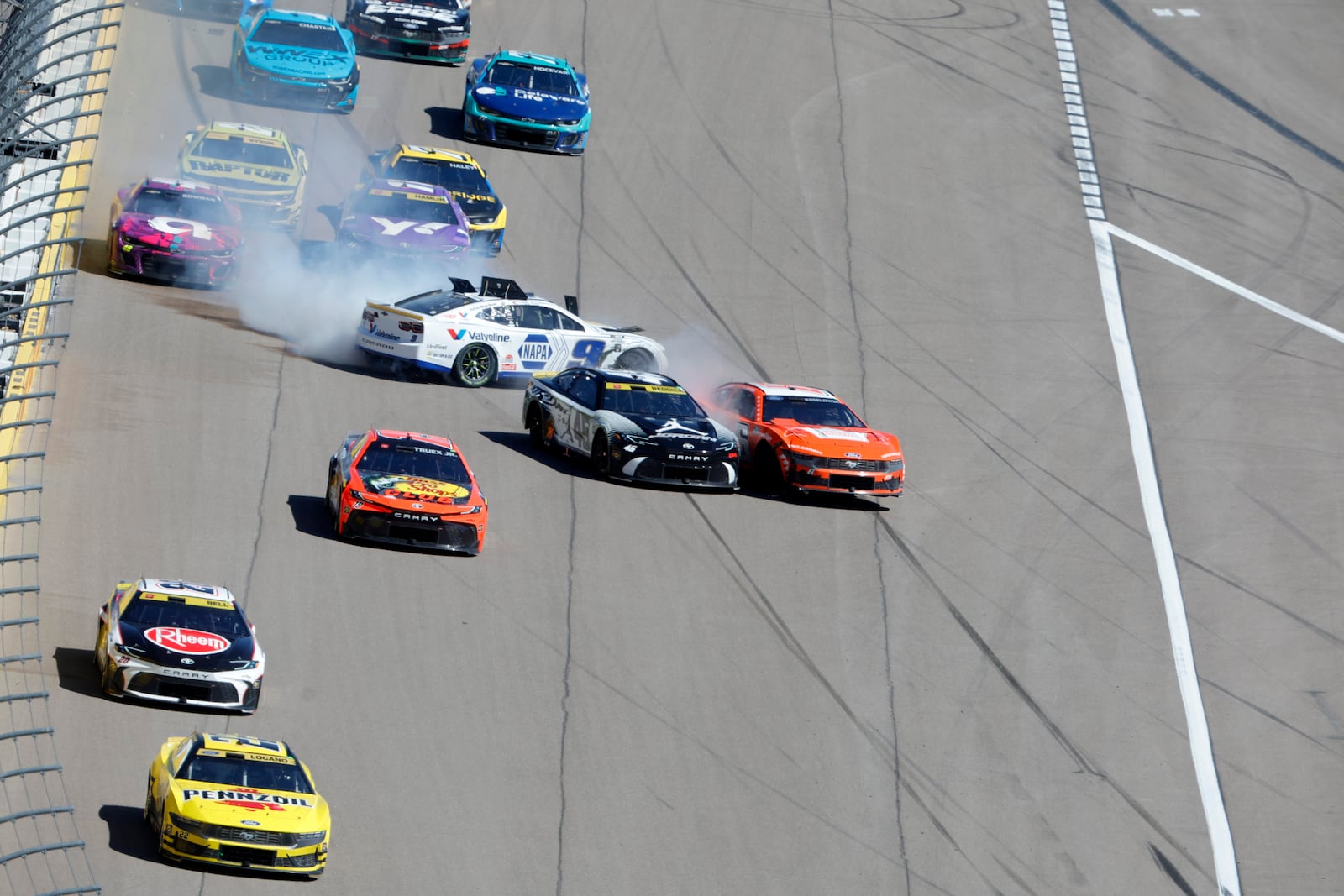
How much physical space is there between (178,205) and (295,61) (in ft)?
22.5

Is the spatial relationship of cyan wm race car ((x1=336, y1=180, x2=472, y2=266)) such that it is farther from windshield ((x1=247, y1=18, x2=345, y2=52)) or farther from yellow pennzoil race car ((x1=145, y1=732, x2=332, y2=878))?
yellow pennzoil race car ((x1=145, y1=732, x2=332, y2=878))

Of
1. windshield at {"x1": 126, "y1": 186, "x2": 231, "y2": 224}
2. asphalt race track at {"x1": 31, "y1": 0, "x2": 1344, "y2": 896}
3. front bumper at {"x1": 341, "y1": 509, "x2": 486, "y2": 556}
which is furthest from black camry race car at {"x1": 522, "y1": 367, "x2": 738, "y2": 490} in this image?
windshield at {"x1": 126, "y1": 186, "x2": 231, "y2": 224}

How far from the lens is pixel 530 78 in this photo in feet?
101

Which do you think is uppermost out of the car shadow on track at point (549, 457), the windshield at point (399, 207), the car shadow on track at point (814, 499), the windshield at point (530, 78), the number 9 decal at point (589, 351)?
the windshield at point (530, 78)

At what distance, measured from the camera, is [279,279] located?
25406 millimetres

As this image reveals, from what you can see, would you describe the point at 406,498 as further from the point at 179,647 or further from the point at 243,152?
the point at 243,152

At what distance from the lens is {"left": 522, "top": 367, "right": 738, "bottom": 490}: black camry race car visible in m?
21.1

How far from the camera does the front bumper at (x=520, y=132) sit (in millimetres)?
30578

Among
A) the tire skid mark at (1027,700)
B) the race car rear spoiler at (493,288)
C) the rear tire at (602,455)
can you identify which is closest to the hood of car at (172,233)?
the race car rear spoiler at (493,288)

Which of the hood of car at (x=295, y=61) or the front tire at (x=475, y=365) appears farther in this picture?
the hood of car at (x=295, y=61)

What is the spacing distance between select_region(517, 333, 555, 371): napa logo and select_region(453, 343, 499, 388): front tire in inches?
14.1

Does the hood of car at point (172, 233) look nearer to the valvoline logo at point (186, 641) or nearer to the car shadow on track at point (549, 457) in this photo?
the car shadow on track at point (549, 457)

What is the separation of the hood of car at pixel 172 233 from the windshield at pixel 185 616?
9.82 metres

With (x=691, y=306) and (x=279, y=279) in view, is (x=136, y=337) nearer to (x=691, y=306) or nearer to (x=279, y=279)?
(x=279, y=279)
